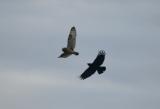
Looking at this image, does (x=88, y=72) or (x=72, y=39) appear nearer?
(x=88, y=72)

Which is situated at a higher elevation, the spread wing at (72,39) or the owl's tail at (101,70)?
the spread wing at (72,39)

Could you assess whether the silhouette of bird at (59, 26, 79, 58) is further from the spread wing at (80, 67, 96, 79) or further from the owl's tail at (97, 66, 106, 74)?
the owl's tail at (97, 66, 106, 74)

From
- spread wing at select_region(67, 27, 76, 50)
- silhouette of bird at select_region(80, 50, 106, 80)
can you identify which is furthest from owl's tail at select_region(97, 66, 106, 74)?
spread wing at select_region(67, 27, 76, 50)

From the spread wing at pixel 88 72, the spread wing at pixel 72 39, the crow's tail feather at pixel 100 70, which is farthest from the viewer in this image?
the spread wing at pixel 72 39

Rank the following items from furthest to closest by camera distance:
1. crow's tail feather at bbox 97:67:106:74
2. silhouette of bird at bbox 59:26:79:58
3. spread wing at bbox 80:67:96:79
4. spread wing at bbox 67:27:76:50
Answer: spread wing at bbox 67:27:76:50 < spread wing at bbox 80:67:96:79 < crow's tail feather at bbox 97:67:106:74 < silhouette of bird at bbox 59:26:79:58

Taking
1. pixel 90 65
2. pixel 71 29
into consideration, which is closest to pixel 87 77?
pixel 90 65

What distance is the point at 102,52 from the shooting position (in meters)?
134

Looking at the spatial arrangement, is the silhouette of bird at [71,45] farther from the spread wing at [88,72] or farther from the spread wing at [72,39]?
the spread wing at [88,72]

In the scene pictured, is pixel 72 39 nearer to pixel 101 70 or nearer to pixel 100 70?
pixel 100 70

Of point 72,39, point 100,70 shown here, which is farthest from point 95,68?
point 72,39

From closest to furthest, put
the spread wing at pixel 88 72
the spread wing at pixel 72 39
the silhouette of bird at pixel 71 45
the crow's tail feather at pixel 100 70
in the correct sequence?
the silhouette of bird at pixel 71 45
the crow's tail feather at pixel 100 70
the spread wing at pixel 88 72
the spread wing at pixel 72 39

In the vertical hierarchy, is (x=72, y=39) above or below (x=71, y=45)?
above

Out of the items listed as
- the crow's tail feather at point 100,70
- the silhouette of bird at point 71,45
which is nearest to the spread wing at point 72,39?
the silhouette of bird at point 71,45

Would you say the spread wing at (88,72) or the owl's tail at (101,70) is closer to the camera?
the owl's tail at (101,70)
